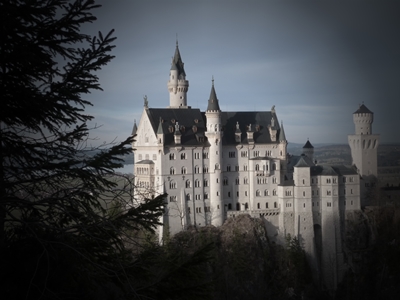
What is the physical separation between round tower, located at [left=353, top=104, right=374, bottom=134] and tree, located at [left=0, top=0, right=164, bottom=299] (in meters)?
53.1

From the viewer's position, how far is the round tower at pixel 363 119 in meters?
59.0

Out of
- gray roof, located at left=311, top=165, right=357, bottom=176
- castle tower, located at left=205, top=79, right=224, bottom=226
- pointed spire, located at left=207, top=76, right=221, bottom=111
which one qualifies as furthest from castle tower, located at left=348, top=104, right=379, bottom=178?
pointed spire, located at left=207, top=76, right=221, bottom=111

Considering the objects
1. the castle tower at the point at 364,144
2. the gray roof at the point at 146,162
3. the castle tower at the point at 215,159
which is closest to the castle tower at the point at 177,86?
the castle tower at the point at 215,159

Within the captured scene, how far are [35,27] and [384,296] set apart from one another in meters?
50.4

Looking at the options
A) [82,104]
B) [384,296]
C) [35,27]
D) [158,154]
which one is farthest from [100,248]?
[384,296]

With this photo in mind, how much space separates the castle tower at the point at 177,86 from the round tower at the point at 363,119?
19150 millimetres

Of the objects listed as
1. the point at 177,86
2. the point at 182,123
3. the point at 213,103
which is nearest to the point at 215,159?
the point at 182,123

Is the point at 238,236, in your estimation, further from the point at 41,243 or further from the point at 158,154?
the point at 41,243

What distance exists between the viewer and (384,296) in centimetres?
5194

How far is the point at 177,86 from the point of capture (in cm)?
5681

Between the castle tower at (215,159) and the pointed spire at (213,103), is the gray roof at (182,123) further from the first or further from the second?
the pointed spire at (213,103)

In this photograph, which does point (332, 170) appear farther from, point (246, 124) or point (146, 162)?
point (146, 162)

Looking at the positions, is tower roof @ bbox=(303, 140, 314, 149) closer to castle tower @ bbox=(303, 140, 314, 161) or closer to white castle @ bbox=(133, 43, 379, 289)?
castle tower @ bbox=(303, 140, 314, 161)

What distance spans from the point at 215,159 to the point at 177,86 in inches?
408
